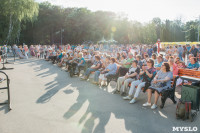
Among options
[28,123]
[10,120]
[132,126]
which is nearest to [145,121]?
[132,126]

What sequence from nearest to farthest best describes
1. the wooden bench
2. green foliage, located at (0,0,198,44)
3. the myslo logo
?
the myslo logo, the wooden bench, green foliage, located at (0,0,198,44)

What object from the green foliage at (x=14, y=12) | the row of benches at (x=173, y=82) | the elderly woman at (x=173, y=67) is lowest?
the row of benches at (x=173, y=82)

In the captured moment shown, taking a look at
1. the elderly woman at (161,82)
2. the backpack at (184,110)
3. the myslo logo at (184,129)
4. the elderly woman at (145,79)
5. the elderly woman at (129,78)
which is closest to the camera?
the myslo logo at (184,129)

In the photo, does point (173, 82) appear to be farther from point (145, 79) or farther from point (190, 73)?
A: point (190, 73)

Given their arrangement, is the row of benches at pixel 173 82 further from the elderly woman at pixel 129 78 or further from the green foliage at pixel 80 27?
the green foliage at pixel 80 27

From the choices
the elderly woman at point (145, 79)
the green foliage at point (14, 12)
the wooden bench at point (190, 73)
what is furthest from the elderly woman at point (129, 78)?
the green foliage at point (14, 12)

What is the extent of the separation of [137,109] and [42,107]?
3.06 meters

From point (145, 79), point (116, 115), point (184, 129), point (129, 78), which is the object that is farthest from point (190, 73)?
point (116, 115)

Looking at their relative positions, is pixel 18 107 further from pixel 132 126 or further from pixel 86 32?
pixel 86 32

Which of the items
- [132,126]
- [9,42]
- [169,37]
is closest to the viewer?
[132,126]

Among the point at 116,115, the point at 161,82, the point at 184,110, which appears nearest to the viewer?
the point at 184,110

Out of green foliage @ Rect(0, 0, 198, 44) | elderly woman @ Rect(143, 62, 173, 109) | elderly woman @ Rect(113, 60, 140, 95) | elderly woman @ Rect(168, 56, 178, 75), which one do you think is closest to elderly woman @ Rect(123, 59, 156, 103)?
elderly woman @ Rect(143, 62, 173, 109)

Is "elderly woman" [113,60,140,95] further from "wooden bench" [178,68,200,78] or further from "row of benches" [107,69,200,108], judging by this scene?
"wooden bench" [178,68,200,78]

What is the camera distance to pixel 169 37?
65938 millimetres
